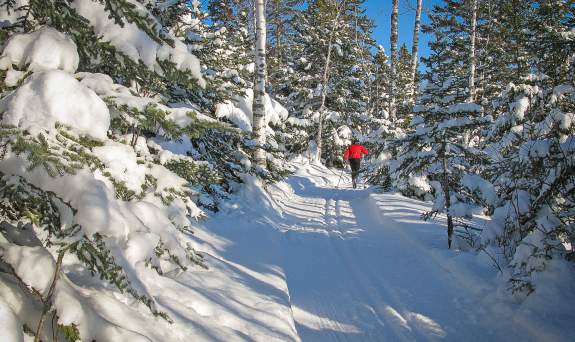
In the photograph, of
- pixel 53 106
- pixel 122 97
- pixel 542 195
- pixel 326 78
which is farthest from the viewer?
pixel 326 78

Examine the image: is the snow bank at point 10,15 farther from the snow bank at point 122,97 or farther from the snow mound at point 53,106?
the snow mound at point 53,106

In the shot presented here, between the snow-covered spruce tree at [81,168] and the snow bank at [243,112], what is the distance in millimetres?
6875

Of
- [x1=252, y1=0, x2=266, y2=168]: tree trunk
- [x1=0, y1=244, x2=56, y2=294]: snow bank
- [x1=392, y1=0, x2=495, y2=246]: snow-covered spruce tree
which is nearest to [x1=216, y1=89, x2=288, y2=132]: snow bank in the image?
[x1=252, y1=0, x2=266, y2=168]: tree trunk

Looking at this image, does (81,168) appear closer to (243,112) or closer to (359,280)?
(359,280)

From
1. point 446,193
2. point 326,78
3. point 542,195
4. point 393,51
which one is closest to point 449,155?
point 446,193

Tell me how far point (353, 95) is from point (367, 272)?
72.9 feet

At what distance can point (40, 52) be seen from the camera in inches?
99.4

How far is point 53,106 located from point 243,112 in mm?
10326

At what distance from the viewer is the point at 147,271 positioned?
3.70 metres

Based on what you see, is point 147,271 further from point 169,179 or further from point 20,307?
point 20,307

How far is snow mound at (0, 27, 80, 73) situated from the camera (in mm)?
2480

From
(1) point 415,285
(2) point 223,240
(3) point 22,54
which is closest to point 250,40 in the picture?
(2) point 223,240

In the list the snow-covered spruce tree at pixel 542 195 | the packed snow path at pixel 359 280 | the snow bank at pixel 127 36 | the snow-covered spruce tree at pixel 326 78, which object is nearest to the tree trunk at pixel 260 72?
the packed snow path at pixel 359 280

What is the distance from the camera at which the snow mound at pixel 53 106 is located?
215 cm
